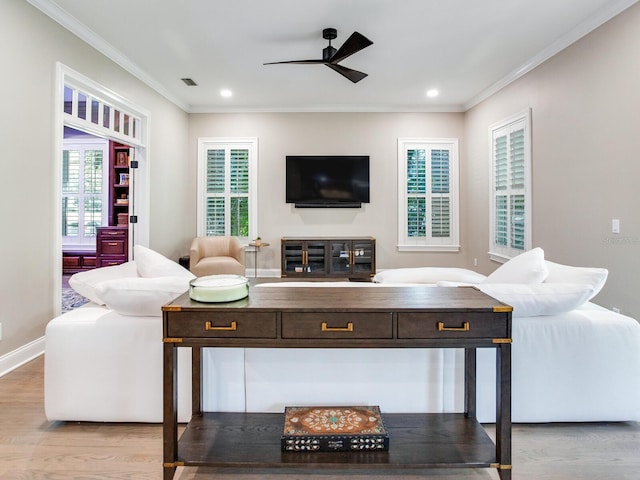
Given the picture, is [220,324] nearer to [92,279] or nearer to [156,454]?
[156,454]

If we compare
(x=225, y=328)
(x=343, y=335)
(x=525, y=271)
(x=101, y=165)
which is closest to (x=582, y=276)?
(x=525, y=271)

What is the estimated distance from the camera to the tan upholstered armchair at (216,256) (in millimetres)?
5375

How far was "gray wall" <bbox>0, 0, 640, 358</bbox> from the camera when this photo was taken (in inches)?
115

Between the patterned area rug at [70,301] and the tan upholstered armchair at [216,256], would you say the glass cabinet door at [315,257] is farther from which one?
the patterned area rug at [70,301]

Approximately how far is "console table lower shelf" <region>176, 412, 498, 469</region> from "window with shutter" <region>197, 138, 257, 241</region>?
15.3 feet

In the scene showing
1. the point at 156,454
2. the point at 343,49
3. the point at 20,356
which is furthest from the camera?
the point at 343,49

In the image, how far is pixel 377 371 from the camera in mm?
1955

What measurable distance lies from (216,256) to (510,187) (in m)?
4.29

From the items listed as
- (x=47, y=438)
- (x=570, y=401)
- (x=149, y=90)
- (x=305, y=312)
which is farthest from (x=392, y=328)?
(x=149, y=90)

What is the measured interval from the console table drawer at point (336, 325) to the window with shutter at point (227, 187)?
4963 millimetres

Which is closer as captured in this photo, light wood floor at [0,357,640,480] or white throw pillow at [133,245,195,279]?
light wood floor at [0,357,640,480]

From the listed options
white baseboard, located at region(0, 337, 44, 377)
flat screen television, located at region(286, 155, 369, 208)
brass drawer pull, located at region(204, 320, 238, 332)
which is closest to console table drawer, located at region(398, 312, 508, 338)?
brass drawer pull, located at region(204, 320, 238, 332)

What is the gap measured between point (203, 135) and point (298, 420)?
5.63 meters

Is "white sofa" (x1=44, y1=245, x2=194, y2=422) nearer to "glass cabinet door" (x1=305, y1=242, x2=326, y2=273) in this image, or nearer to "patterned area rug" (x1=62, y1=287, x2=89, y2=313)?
"patterned area rug" (x1=62, y1=287, x2=89, y2=313)
